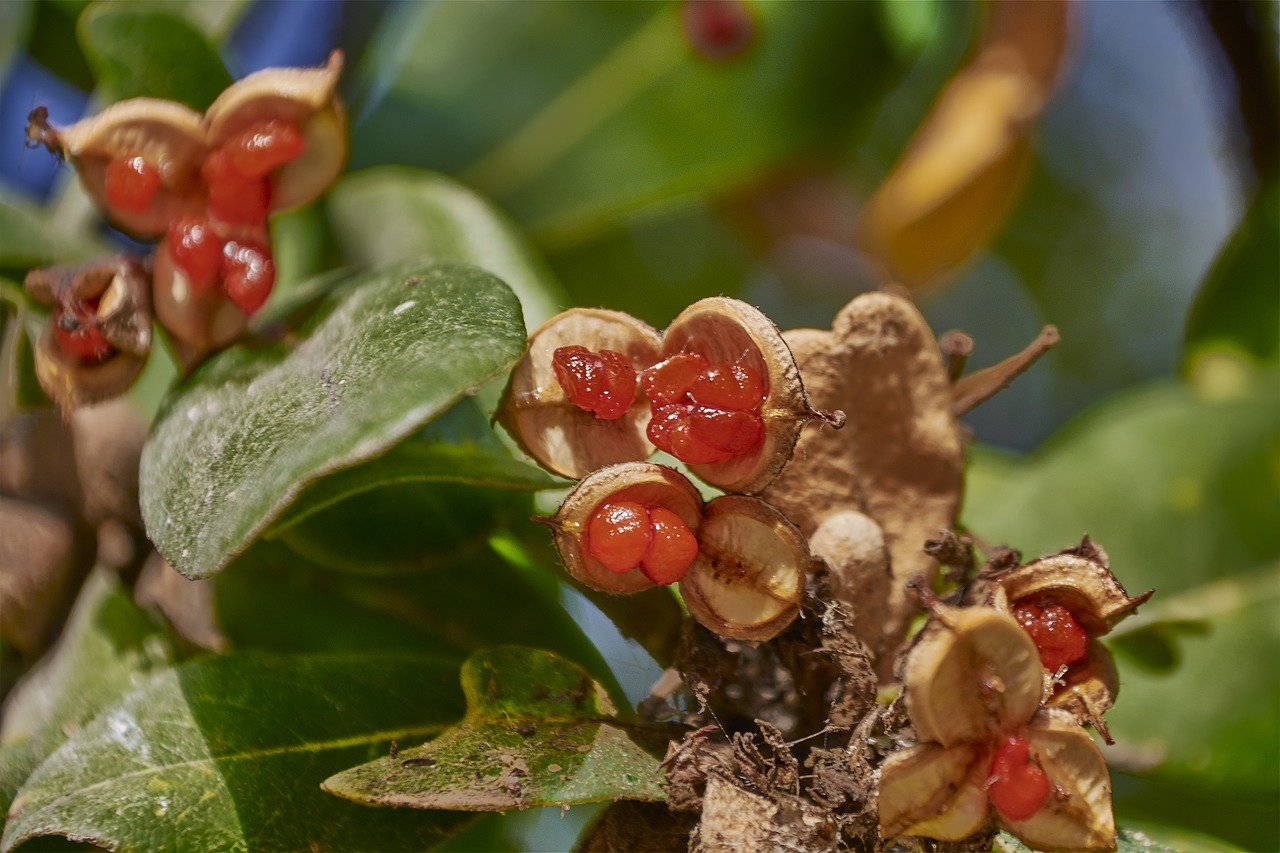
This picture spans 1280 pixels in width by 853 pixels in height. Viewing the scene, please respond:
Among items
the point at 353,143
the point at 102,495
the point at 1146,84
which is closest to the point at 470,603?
the point at 102,495

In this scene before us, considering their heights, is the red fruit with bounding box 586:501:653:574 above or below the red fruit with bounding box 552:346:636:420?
below

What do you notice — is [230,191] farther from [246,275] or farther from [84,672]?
[84,672]

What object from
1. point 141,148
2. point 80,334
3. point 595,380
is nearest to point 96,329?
point 80,334

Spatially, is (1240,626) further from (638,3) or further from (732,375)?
(638,3)

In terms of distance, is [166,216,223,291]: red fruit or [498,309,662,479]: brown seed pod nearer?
[498,309,662,479]: brown seed pod

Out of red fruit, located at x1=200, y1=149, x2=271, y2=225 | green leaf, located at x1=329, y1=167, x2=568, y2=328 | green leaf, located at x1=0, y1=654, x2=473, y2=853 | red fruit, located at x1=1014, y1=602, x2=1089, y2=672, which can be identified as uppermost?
green leaf, located at x1=329, y1=167, x2=568, y2=328

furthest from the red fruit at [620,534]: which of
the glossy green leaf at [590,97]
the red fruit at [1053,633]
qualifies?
the glossy green leaf at [590,97]

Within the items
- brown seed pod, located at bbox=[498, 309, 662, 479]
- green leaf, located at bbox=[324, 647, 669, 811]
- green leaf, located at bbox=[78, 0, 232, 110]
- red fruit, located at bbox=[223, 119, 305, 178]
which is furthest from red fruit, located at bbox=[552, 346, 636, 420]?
green leaf, located at bbox=[78, 0, 232, 110]

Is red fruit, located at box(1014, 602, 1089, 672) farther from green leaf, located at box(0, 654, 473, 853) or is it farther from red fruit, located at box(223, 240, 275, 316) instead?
red fruit, located at box(223, 240, 275, 316)
